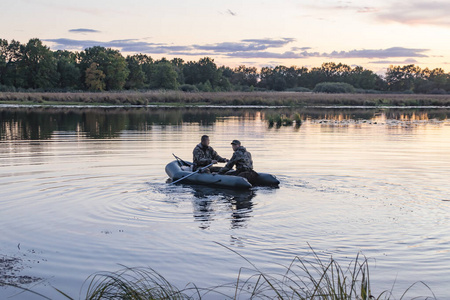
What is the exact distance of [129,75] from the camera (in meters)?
96.8

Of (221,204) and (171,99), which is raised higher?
(171,99)

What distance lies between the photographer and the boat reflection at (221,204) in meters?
9.88

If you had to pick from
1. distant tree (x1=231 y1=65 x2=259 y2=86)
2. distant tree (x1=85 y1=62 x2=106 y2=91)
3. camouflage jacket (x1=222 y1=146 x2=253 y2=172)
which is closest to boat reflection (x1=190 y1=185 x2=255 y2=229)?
camouflage jacket (x1=222 y1=146 x2=253 y2=172)

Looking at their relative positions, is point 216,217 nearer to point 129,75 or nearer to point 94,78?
point 94,78

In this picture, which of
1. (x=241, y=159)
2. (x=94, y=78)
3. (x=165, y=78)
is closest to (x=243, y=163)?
(x=241, y=159)

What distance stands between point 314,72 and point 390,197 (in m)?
141

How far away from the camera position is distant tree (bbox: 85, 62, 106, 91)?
8519cm

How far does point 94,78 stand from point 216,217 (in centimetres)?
7943

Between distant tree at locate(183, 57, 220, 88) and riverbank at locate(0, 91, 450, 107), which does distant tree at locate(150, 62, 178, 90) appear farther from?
riverbank at locate(0, 91, 450, 107)

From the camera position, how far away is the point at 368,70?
14012cm

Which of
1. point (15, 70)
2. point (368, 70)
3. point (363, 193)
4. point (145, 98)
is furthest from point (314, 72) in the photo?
point (363, 193)

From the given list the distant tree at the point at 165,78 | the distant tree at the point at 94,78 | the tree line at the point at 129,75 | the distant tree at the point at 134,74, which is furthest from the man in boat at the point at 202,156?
the distant tree at the point at 165,78

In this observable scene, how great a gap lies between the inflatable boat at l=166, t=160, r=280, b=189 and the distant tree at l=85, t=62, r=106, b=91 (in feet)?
242

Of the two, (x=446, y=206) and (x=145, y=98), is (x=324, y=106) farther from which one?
(x=446, y=206)
